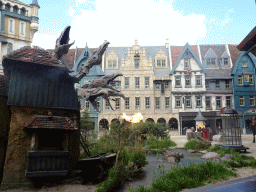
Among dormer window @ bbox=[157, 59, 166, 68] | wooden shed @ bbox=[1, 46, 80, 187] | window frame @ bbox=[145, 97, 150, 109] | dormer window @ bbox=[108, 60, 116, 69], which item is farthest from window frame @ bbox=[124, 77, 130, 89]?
wooden shed @ bbox=[1, 46, 80, 187]

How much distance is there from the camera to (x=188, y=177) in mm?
6906

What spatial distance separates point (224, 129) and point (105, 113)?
880 inches

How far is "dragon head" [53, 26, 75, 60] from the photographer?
877cm

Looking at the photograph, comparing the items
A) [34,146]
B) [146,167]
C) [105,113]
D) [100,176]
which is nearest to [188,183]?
[100,176]

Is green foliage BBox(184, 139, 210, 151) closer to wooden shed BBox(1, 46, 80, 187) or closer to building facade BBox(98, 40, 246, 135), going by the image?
wooden shed BBox(1, 46, 80, 187)

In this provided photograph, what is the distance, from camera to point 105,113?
112 ft

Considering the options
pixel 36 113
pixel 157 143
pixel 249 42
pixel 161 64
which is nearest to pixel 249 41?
pixel 249 42

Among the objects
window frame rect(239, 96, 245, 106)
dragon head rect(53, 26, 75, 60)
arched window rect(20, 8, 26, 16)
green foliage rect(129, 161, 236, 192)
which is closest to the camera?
green foliage rect(129, 161, 236, 192)

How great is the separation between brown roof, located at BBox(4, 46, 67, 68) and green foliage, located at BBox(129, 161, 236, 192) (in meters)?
5.28

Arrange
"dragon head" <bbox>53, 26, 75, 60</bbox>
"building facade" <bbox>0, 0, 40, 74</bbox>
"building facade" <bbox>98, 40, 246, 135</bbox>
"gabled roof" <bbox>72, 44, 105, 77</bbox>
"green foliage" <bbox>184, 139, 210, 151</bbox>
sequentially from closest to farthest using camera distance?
"dragon head" <bbox>53, 26, 75, 60</bbox>
"green foliage" <bbox>184, 139, 210, 151</bbox>
"building facade" <bbox>0, 0, 40, 74</bbox>
"building facade" <bbox>98, 40, 246, 135</bbox>
"gabled roof" <bbox>72, 44, 105, 77</bbox>

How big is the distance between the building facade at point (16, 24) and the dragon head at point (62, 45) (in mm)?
22038

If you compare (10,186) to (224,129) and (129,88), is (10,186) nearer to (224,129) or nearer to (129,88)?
(224,129)

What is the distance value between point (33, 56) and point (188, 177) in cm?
675

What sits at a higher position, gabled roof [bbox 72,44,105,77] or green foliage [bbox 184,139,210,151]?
gabled roof [bbox 72,44,105,77]
